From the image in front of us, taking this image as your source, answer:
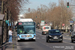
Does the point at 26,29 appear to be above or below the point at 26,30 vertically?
above

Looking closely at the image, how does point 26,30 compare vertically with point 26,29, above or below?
below

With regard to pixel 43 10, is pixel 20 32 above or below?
below

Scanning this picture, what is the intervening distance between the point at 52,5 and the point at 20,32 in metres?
77.0

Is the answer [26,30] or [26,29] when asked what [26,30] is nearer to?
[26,30]

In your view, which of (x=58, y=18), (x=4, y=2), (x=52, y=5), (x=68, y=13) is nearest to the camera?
(x=4, y=2)

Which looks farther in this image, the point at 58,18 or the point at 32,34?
the point at 58,18

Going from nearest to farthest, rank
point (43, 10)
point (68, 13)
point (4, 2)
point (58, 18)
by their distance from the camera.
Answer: point (4, 2) < point (68, 13) < point (58, 18) < point (43, 10)

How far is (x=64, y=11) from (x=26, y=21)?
170ft

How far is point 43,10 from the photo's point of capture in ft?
395

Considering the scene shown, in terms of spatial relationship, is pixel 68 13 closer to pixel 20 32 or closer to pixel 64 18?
pixel 64 18

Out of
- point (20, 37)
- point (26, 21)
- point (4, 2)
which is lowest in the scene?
point (20, 37)

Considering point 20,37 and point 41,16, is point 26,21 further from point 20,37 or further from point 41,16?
point 41,16

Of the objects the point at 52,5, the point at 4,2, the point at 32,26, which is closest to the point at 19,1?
the point at 4,2

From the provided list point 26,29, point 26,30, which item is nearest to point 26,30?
point 26,30
